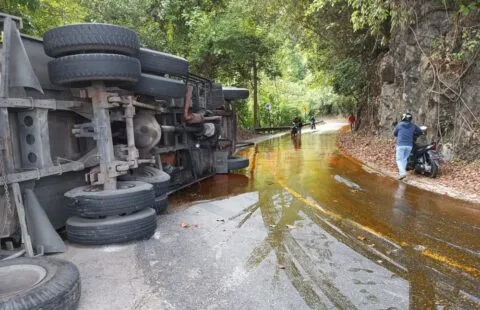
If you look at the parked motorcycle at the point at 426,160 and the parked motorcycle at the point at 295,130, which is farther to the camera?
the parked motorcycle at the point at 295,130

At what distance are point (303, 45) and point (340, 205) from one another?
16996 millimetres

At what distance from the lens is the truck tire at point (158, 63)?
679cm

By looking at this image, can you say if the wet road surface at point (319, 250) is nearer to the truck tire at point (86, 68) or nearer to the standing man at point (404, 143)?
the standing man at point (404, 143)

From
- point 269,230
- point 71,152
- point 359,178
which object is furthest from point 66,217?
point 359,178

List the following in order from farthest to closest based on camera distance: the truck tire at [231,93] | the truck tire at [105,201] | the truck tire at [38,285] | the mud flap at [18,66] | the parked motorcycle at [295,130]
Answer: the parked motorcycle at [295,130]
the truck tire at [231,93]
the truck tire at [105,201]
the mud flap at [18,66]
the truck tire at [38,285]

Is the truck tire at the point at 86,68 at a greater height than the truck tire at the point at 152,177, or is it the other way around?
the truck tire at the point at 86,68

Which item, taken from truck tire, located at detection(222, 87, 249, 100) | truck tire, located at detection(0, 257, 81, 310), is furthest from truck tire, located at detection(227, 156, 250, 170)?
truck tire, located at detection(0, 257, 81, 310)

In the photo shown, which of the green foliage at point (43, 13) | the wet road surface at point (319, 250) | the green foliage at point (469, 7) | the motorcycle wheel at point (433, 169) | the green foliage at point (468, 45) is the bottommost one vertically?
the wet road surface at point (319, 250)

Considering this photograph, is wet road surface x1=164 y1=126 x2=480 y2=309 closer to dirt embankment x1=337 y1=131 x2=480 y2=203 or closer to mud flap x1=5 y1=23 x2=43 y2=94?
dirt embankment x1=337 y1=131 x2=480 y2=203

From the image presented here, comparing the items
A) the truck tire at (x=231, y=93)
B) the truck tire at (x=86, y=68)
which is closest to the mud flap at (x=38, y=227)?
the truck tire at (x=86, y=68)

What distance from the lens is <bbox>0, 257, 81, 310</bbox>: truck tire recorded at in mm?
3137

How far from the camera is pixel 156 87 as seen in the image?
673cm

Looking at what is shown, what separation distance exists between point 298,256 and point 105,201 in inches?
101

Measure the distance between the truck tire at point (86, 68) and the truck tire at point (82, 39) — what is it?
130 mm
